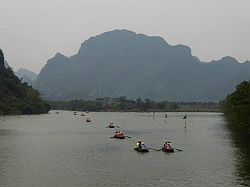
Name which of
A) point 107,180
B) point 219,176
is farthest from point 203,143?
point 107,180

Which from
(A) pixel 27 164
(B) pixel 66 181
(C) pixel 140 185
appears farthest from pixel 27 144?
(C) pixel 140 185

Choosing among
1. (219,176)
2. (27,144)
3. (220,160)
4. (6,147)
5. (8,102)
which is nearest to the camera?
(219,176)

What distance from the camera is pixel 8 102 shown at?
197 meters

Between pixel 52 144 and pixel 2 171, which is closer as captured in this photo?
pixel 2 171

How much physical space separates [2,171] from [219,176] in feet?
72.7

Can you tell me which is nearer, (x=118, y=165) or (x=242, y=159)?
(x=118, y=165)

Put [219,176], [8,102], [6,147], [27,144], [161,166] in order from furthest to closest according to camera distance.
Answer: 1. [8,102]
2. [27,144]
3. [6,147]
4. [161,166]
5. [219,176]

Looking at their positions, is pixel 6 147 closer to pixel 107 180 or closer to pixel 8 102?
pixel 107 180

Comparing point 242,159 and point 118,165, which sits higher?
point 242,159

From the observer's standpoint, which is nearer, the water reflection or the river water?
the river water

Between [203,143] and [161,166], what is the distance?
27.2 m

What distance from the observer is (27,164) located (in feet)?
164

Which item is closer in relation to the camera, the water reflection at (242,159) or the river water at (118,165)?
the river water at (118,165)

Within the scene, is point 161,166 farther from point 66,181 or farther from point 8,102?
point 8,102
